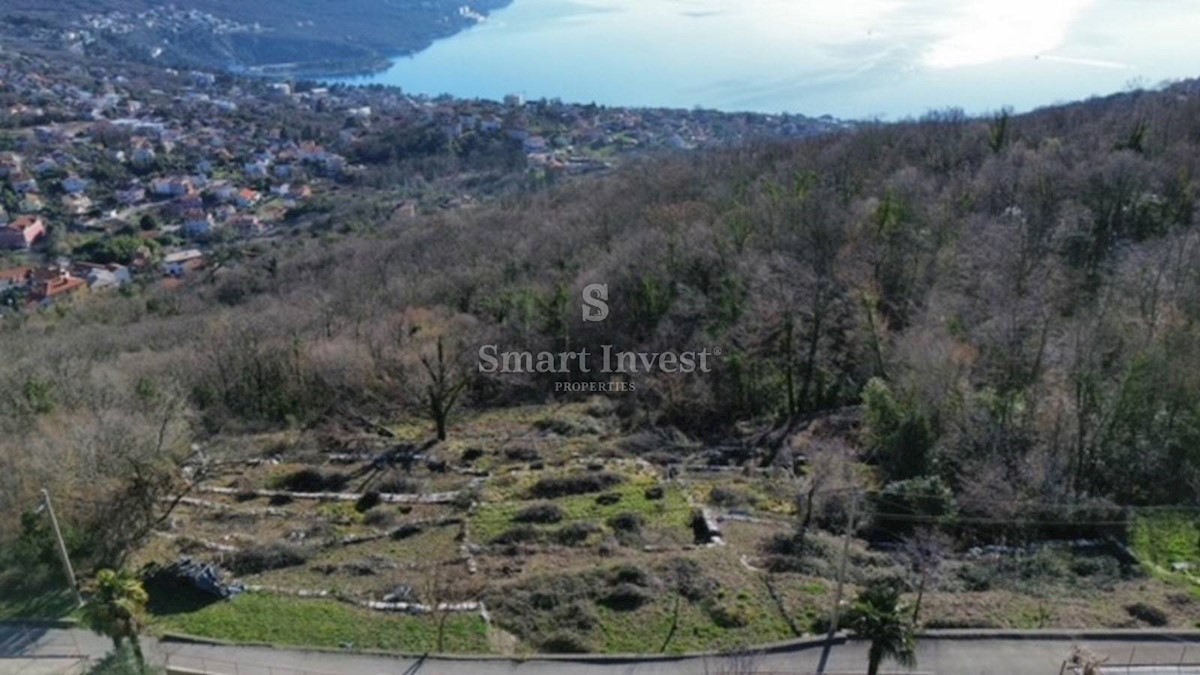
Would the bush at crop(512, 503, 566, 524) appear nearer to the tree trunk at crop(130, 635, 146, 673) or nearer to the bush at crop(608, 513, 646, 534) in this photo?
the bush at crop(608, 513, 646, 534)

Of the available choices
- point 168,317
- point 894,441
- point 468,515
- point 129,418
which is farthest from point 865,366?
point 168,317

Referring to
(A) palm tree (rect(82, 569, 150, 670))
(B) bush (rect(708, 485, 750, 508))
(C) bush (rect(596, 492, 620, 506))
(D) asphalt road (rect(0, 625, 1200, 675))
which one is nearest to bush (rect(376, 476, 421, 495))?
(C) bush (rect(596, 492, 620, 506))

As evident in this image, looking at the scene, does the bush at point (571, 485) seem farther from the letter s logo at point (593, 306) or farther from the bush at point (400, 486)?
the letter s logo at point (593, 306)

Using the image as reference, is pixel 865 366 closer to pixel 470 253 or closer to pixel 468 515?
pixel 468 515

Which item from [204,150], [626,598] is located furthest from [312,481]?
[204,150]

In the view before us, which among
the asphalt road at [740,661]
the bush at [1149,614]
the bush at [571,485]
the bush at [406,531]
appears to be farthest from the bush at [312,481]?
the bush at [1149,614]

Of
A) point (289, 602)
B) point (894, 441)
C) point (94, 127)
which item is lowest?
point (289, 602)
